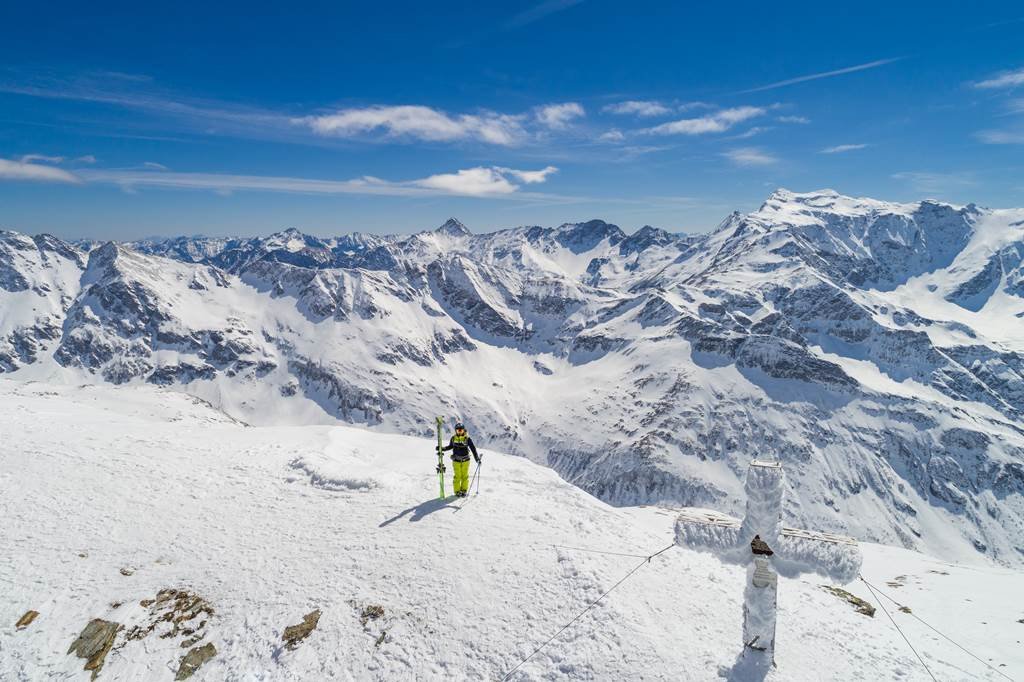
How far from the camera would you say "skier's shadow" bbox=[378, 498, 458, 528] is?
786 inches

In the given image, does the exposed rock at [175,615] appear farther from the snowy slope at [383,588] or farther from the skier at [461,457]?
the skier at [461,457]

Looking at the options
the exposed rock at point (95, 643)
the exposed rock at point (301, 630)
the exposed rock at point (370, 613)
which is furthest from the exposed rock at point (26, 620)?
the exposed rock at point (370, 613)

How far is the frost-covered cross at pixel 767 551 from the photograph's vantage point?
13055 millimetres

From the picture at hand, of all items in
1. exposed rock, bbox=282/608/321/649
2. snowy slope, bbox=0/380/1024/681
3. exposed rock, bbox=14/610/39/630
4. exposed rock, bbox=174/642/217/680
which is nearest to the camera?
exposed rock, bbox=174/642/217/680

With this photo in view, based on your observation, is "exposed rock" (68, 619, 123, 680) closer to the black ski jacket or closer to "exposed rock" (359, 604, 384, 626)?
"exposed rock" (359, 604, 384, 626)

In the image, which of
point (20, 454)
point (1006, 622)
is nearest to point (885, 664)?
point (1006, 622)

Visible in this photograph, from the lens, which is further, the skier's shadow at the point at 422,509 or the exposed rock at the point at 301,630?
the skier's shadow at the point at 422,509

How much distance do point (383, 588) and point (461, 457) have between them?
6.32 m

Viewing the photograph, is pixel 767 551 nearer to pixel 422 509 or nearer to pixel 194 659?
pixel 422 509

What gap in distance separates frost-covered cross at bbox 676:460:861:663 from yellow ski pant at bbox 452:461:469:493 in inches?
402

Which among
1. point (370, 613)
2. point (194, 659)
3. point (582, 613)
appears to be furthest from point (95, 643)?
point (582, 613)

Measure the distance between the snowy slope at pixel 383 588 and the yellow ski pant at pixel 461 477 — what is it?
1.07 m

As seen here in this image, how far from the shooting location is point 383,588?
53.0 ft

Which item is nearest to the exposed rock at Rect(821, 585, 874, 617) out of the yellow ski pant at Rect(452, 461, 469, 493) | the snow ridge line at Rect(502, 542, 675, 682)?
the snow ridge line at Rect(502, 542, 675, 682)
